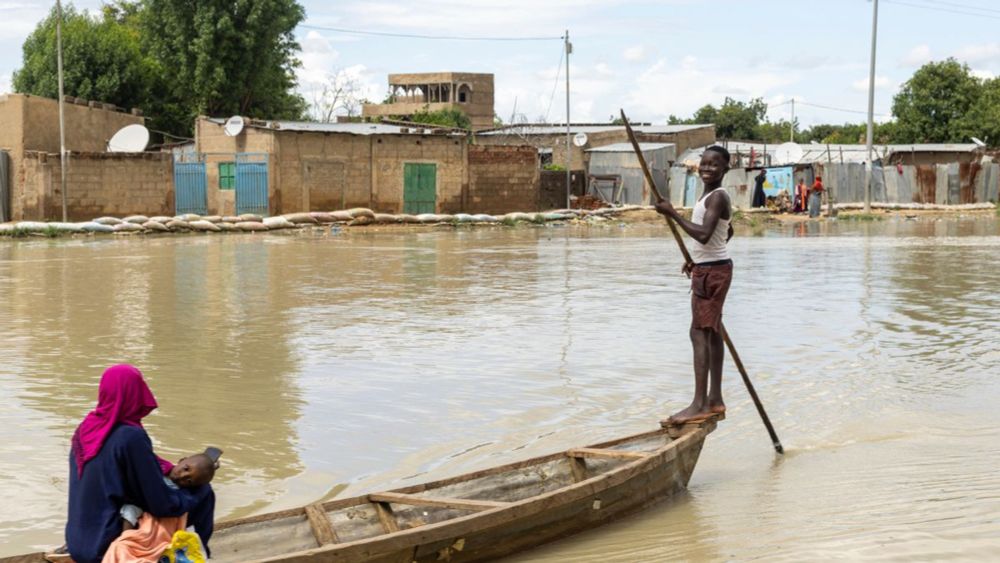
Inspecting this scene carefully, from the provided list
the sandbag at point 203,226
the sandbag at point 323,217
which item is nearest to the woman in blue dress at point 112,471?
the sandbag at point 203,226

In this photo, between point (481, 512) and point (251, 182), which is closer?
point (481, 512)

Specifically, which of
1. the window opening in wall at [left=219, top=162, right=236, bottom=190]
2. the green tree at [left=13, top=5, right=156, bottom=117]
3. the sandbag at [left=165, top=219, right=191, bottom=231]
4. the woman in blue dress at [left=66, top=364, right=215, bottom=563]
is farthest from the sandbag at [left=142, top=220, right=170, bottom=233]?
the woman in blue dress at [left=66, top=364, right=215, bottom=563]

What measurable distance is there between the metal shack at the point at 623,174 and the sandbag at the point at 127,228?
16.5 m

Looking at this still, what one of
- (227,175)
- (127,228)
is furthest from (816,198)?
(127,228)

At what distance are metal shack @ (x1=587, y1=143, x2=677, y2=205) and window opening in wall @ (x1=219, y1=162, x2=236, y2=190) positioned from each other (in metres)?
13.0

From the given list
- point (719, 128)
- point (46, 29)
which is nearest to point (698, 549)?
point (46, 29)

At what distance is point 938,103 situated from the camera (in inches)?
1998

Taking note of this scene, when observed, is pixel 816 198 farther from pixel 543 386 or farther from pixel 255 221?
pixel 543 386

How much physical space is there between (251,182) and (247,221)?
7.37 ft

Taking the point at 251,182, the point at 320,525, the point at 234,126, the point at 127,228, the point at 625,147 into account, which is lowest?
the point at 320,525

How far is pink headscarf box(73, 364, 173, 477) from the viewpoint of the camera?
12.8 feet

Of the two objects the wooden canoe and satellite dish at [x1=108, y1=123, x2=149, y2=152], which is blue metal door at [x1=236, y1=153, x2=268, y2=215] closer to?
satellite dish at [x1=108, y1=123, x2=149, y2=152]

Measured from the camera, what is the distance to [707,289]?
20.8 ft

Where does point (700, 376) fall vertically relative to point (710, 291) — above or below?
below
